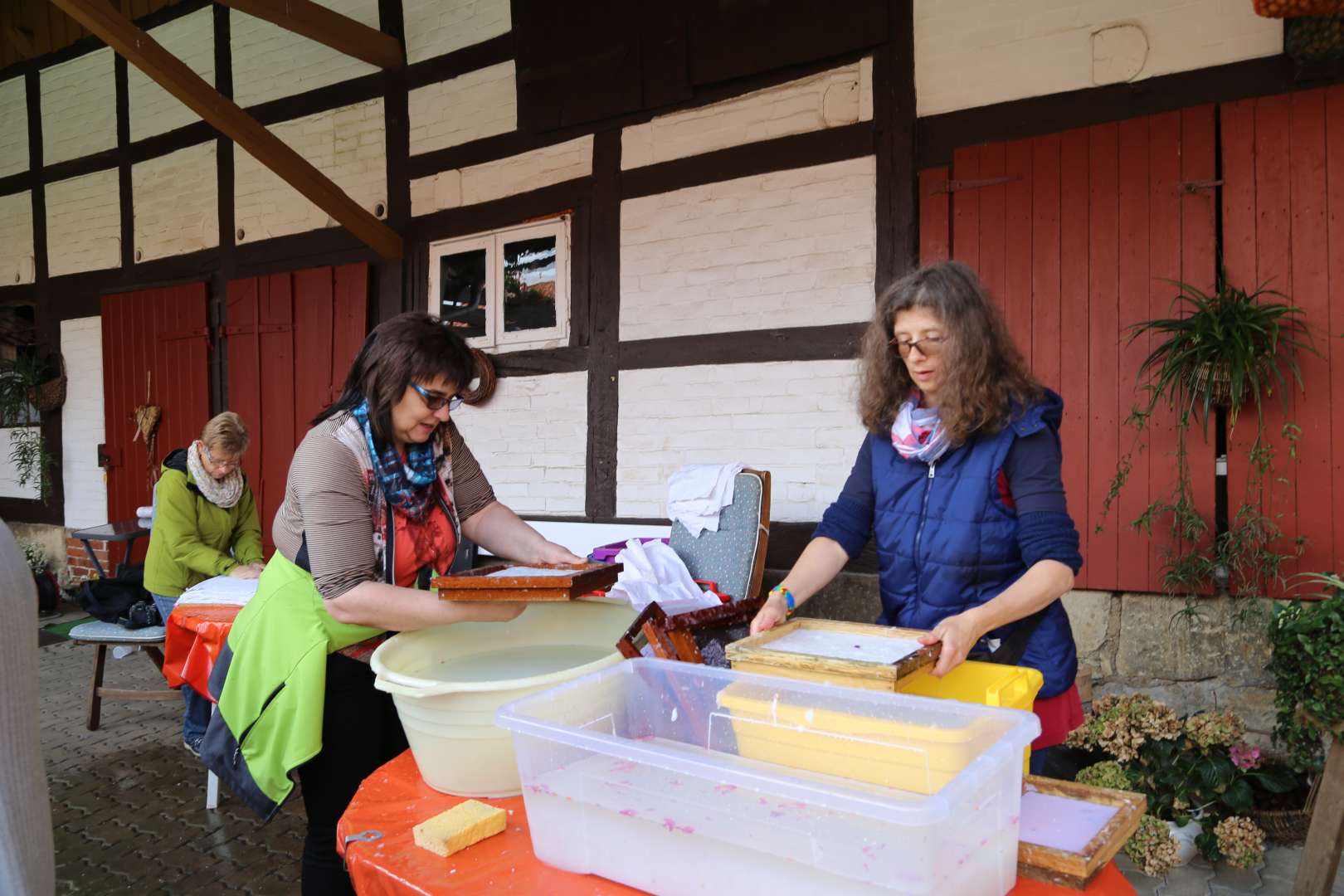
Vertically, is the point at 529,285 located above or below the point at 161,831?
above

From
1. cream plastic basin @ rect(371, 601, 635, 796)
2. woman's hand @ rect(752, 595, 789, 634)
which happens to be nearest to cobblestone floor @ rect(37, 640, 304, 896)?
cream plastic basin @ rect(371, 601, 635, 796)

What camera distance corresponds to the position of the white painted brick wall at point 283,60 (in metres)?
5.97

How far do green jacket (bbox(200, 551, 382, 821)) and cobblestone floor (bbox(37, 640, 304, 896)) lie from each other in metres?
1.55

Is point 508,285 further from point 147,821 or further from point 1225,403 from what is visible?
point 1225,403

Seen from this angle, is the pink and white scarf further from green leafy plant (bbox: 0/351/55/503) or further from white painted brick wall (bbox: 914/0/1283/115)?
green leafy plant (bbox: 0/351/55/503)

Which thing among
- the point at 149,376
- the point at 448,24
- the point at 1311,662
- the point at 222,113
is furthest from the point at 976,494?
the point at 149,376

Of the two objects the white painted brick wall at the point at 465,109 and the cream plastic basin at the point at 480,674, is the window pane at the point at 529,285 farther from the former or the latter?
the cream plastic basin at the point at 480,674

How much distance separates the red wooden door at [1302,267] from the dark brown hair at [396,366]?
2992 millimetres

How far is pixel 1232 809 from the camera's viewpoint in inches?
117

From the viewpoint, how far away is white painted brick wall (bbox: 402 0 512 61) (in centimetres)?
531

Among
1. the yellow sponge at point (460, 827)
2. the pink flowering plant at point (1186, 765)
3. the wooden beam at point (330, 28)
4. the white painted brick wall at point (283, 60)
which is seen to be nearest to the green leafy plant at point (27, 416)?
the white painted brick wall at point (283, 60)

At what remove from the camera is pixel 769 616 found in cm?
157

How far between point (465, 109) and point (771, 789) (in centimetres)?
542

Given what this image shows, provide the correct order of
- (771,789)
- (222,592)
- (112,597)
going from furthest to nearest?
(112,597)
(222,592)
(771,789)
